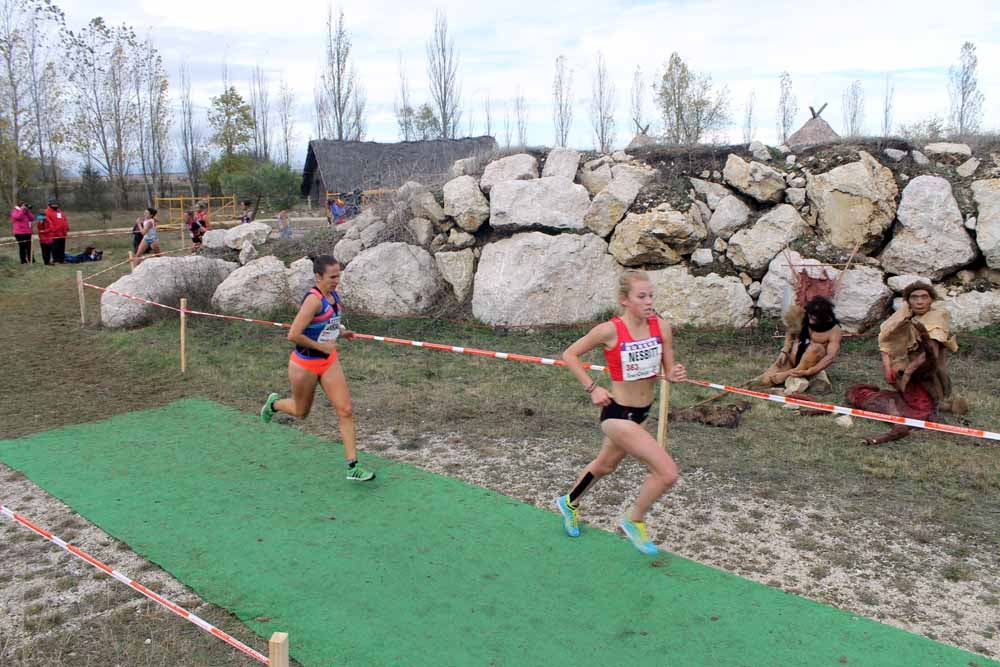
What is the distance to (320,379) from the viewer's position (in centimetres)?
594

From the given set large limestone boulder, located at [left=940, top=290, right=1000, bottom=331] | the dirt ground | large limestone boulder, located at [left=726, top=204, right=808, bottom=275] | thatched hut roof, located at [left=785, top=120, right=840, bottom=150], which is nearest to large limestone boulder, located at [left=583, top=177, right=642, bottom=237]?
large limestone boulder, located at [left=726, top=204, right=808, bottom=275]

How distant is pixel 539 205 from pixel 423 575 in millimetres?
8701

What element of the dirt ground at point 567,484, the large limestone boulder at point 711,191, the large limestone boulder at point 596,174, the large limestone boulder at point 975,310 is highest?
the large limestone boulder at point 596,174

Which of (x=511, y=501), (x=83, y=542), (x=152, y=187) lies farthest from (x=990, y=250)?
(x=152, y=187)

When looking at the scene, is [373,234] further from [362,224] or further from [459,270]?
[459,270]

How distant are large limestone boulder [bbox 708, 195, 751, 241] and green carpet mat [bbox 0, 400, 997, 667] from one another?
7028 millimetres

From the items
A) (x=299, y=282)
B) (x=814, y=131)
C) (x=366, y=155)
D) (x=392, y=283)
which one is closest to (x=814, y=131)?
(x=814, y=131)

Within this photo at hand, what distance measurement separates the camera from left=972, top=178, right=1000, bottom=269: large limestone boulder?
10.6 metres

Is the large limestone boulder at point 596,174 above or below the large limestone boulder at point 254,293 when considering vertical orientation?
above

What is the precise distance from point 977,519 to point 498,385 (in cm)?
498

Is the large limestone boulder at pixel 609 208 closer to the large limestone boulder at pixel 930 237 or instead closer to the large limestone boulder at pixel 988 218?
the large limestone boulder at pixel 930 237

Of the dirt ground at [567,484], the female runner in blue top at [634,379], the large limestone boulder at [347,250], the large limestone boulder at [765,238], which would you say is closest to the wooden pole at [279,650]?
the dirt ground at [567,484]

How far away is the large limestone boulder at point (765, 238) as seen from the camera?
1140 centimetres

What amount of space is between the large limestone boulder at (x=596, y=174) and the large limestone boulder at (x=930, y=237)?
172 inches
